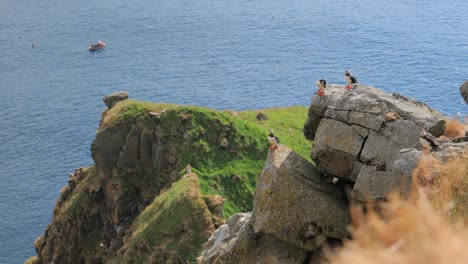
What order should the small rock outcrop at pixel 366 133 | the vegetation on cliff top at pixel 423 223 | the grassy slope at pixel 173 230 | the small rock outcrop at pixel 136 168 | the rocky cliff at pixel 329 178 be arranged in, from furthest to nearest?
1. the small rock outcrop at pixel 136 168
2. the grassy slope at pixel 173 230
3. the rocky cliff at pixel 329 178
4. the small rock outcrop at pixel 366 133
5. the vegetation on cliff top at pixel 423 223

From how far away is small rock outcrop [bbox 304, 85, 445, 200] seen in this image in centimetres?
3350

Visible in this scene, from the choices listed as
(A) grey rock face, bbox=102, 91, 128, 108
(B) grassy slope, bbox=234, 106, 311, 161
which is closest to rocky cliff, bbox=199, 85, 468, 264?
(B) grassy slope, bbox=234, 106, 311, 161

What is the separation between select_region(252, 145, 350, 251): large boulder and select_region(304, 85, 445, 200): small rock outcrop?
1.50m

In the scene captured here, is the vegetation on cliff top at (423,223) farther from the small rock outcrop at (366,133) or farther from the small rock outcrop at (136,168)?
the small rock outcrop at (136,168)

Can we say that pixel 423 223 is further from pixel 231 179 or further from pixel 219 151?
pixel 219 151

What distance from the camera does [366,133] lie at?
35.6m

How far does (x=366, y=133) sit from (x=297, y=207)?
6.15m

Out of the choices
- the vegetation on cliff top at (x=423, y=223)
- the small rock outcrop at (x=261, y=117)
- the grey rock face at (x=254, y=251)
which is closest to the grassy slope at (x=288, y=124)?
the small rock outcrop at (x=261, y=117)

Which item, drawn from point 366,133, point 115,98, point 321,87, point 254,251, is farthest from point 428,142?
point 115,98

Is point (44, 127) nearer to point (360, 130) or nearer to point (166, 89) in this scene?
point (166, 89)

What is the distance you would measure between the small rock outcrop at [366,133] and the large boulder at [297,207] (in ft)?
4.92

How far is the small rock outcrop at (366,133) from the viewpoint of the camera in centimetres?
3350

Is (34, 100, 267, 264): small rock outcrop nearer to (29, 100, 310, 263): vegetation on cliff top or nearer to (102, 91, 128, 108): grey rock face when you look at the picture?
(29, 100, 310, 263): vegetation on cliff top

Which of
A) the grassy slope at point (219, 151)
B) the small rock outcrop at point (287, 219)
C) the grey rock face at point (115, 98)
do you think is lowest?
the grey rock face at point (115, 98)
